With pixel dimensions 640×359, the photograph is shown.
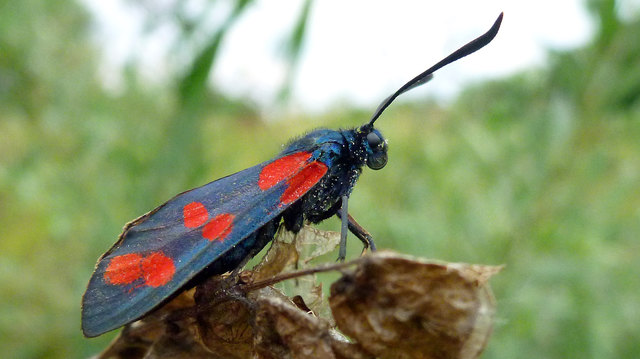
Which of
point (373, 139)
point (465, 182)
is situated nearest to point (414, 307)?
point (373, 139)

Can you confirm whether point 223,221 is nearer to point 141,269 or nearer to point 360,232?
point 141,269

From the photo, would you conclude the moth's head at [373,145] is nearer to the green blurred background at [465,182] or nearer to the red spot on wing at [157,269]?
the green blurred background at [465,182]

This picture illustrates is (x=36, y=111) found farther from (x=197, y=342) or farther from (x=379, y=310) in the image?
(x=379, y=310)

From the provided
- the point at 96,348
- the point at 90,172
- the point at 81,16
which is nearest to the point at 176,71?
the point at 90,172

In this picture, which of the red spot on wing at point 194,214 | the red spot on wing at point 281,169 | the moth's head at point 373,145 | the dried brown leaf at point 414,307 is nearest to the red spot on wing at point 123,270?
the red spot on wing at point 194,214

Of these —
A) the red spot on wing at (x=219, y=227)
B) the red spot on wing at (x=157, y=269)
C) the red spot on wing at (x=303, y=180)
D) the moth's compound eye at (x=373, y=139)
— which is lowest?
the red spot on wing at (x=157, y=269)
